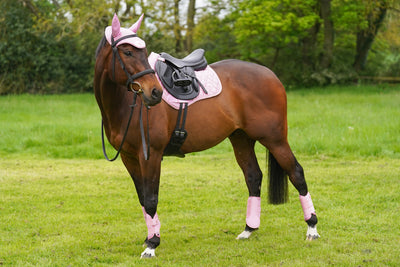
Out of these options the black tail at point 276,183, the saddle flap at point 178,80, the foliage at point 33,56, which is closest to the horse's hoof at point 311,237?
the black tail at point 276,183

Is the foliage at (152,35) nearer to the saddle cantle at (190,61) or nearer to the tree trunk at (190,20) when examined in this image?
the tree trunk at (190,20)

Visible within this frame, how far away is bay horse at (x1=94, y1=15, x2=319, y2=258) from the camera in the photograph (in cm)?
434

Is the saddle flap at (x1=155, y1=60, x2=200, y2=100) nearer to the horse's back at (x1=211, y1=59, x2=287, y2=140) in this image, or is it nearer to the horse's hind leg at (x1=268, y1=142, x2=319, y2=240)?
the horse's back at (x1=211, y1=59, x2=287, y2=140)

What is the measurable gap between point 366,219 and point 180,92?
2889 mm

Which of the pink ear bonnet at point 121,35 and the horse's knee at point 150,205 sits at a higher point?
the pink ear bonnet at point 121,35

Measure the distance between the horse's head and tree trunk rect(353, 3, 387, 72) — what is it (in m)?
19.9

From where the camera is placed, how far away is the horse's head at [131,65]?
13.8 ft

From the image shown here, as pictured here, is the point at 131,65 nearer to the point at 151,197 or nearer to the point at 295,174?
the point at 151,197

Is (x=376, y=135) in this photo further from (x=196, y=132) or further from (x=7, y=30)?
(x=7, y=30)

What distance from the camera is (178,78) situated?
16.0ft

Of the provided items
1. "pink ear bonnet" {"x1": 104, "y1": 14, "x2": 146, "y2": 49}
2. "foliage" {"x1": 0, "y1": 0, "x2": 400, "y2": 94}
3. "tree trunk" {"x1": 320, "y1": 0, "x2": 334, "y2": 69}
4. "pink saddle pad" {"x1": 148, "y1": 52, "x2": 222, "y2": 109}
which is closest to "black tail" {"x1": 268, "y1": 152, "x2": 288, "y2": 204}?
"pink saddle pad" {"x1": 148, "y1": 52, "x2": 222, "y2": 109}

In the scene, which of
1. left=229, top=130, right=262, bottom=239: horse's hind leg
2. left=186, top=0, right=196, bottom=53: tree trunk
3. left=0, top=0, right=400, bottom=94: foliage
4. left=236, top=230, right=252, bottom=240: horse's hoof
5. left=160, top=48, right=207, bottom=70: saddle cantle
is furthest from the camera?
left=186, top=0, right=196, bottom=53: tree trunk

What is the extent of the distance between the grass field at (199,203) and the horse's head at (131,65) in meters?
1.63

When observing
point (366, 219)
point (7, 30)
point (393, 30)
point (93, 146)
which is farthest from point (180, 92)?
point (393, 30)
